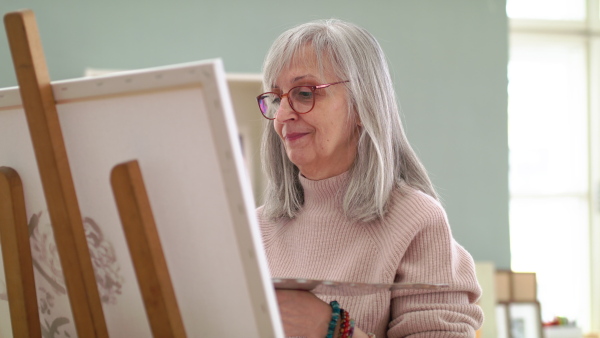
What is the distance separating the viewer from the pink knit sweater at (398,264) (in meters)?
1.35

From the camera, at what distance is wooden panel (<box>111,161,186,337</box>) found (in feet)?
2.86

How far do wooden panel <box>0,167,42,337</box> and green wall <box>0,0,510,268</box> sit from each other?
239 centimetres

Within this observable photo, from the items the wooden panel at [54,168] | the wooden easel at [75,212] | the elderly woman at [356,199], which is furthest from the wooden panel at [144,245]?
the elderly woman at [356,199]

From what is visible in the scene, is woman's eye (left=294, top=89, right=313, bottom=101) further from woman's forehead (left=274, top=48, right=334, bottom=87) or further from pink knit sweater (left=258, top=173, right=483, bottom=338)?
pink knit sweater (left=258, top=173, right=483, bottom=338)

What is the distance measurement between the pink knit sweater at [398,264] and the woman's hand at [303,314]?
300 mm

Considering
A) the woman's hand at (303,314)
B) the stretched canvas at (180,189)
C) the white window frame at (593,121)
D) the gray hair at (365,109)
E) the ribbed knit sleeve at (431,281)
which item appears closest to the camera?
the stretched canvas at (180,189)

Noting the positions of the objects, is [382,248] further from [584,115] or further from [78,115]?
[584,115]

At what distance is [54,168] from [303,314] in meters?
0.42

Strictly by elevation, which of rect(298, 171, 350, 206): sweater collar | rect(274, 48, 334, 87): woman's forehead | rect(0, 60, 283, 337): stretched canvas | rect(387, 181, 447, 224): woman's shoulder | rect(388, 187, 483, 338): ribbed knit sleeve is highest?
rect(274, 48, 334, 87): woman's forehead

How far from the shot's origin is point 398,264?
1387 millimetres

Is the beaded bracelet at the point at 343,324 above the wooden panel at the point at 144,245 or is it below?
below

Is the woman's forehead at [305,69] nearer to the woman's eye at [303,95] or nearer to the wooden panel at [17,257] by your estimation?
the woman's eye at [303,95]

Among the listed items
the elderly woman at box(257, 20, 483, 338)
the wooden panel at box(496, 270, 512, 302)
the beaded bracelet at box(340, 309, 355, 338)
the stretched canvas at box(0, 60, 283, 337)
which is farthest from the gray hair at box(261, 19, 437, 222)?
the wooden panel at box(496, 270, 512, 302)

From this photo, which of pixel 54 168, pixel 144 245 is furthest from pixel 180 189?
pixel 54 168
